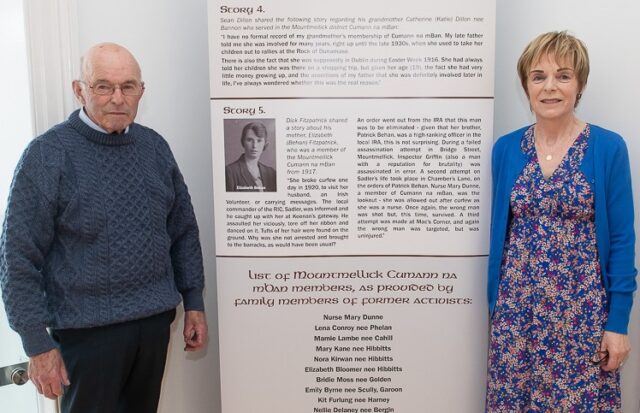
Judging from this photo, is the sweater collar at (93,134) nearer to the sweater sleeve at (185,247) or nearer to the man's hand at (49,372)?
the sweater sleeve at (185,247)

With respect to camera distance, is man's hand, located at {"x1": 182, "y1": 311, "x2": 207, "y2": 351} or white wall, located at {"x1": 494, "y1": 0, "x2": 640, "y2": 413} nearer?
man's hand, located at {"x1": 182, "y1": 311, "x2": 207, "y2": 351}

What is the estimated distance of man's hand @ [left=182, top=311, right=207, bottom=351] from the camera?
197 centimetres

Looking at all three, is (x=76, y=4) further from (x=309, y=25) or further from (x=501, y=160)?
(x=501, y=160)

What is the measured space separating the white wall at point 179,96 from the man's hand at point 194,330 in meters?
0.39

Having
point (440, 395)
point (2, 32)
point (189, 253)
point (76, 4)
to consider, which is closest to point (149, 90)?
point (76, 4)

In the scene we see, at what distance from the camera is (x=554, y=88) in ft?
5.54

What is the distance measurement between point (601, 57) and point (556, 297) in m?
1.03

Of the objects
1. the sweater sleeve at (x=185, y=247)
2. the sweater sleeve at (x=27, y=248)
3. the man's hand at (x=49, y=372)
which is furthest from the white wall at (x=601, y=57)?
the man's hand at (x=49, y=372)

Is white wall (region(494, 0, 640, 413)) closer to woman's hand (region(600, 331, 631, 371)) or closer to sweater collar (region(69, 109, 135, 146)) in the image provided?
woman's hand (region(600, 331, 631, 371))

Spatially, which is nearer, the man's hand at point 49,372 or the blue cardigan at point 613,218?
the man's hand at point 49,372

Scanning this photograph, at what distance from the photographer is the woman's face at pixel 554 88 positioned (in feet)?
5.54

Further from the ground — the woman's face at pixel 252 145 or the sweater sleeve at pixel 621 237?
the woman's face at pixel 252 145

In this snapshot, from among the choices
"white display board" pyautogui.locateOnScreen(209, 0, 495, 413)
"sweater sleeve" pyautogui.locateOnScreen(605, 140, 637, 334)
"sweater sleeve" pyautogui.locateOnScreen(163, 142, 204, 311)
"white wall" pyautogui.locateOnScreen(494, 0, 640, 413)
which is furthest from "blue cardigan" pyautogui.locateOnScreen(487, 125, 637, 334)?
"sweater sleeve" pyautogui.locateOnScreen(163, 142, 204, 311)

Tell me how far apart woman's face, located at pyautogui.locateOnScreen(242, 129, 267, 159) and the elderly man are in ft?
1.12
